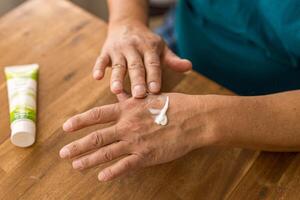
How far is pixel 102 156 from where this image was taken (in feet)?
2.03

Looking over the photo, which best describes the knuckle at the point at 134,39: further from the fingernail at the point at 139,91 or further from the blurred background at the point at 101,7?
the blurred background at the point at 101,7

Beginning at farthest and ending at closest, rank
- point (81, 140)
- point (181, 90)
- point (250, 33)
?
point (250, 33) → point (181, 90) → point (81, 140)

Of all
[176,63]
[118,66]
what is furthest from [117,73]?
[176,63]

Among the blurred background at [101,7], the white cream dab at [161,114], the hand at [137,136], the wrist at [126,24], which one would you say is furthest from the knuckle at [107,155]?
the blurred background at [101,7]

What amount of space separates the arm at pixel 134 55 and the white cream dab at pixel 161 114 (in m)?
0.04

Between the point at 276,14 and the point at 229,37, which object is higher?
the point at 276,14

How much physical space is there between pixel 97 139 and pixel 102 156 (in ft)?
0.11

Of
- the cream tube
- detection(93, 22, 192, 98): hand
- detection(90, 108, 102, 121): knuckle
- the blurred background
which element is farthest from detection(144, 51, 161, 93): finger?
the blurred background

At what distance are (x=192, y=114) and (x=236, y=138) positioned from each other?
0.09m

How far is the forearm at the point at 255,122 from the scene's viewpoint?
0.65 meters

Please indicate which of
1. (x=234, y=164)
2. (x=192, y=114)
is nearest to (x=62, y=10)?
(x=192, y=114)

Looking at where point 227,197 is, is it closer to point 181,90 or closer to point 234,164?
point 234,164

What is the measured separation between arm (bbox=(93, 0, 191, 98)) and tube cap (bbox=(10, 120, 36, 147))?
0.16 meters

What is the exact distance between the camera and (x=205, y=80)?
782 mm
